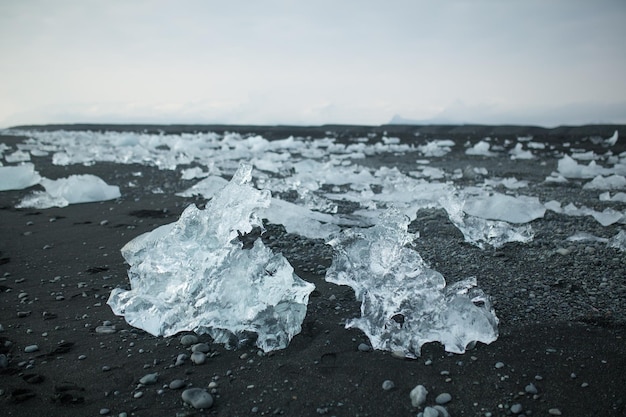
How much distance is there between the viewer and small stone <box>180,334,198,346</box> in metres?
2.10

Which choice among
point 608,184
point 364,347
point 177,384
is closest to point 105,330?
point 177,384

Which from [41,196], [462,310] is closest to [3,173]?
[41,196]

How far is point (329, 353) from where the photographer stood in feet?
6.63

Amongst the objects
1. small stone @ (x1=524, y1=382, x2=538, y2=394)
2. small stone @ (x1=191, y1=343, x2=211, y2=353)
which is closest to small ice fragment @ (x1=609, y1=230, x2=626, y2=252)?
small stone @ (x1=524, y1=382, x2=538, y2=394)

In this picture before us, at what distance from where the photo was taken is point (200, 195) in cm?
566

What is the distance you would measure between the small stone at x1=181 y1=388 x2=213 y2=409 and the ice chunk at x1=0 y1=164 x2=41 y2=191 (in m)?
5.72

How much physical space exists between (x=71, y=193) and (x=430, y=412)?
5050 millimetres

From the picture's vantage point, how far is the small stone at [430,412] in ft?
5.21

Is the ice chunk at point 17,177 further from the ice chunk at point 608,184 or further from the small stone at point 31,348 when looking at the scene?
the ice chunk at point 608,184

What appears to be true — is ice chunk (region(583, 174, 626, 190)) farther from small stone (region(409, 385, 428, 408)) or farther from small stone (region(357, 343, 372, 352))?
small stone (region(409, 385, 428, 408))

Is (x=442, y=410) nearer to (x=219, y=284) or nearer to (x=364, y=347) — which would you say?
(x=364, y=347)

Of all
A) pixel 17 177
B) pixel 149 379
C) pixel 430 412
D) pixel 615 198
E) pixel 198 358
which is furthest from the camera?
pixel 17 177

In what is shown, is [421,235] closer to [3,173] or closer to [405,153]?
[3,173]

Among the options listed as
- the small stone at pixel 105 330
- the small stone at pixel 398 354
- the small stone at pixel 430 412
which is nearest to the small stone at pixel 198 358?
the small stone at pixel 105 330
